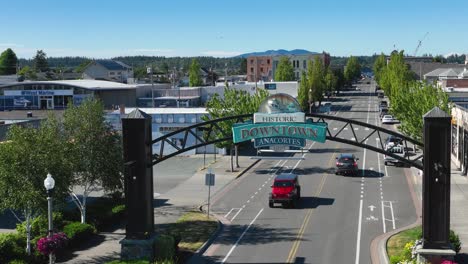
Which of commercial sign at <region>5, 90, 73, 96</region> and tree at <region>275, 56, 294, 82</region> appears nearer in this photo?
commercial sign at <region>5, 90, 73, 96</region>

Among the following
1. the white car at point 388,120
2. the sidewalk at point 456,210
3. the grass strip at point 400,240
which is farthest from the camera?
the white car at point 388,120

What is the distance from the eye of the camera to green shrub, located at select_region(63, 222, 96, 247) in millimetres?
26641

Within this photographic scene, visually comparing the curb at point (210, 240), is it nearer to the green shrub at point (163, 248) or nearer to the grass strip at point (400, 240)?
the green shrub at point (163, 248)

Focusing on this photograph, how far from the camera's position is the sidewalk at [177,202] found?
82.8 feet

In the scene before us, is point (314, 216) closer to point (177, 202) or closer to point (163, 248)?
point (177, 202)

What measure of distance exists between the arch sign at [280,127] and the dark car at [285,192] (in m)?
12.2

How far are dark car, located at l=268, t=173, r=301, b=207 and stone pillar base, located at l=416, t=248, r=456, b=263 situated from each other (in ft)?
47.2

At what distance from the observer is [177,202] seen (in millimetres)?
37094

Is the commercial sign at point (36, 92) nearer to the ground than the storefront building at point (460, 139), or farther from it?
farther from it

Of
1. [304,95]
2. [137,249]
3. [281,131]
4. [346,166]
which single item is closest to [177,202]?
[137,249]

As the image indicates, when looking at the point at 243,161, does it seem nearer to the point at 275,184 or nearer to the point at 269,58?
the point at 275,184

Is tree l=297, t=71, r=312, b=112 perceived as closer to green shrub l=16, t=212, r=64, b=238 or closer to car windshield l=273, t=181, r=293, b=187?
car windshield l=273, t=181, r=293, b=187

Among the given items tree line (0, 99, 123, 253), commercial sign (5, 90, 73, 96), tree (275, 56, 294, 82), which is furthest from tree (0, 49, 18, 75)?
tree line (0, 99, 123, 253)

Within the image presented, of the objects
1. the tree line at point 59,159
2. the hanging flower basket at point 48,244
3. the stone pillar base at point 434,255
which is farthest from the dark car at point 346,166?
the hanging flower basket at point 48,244
